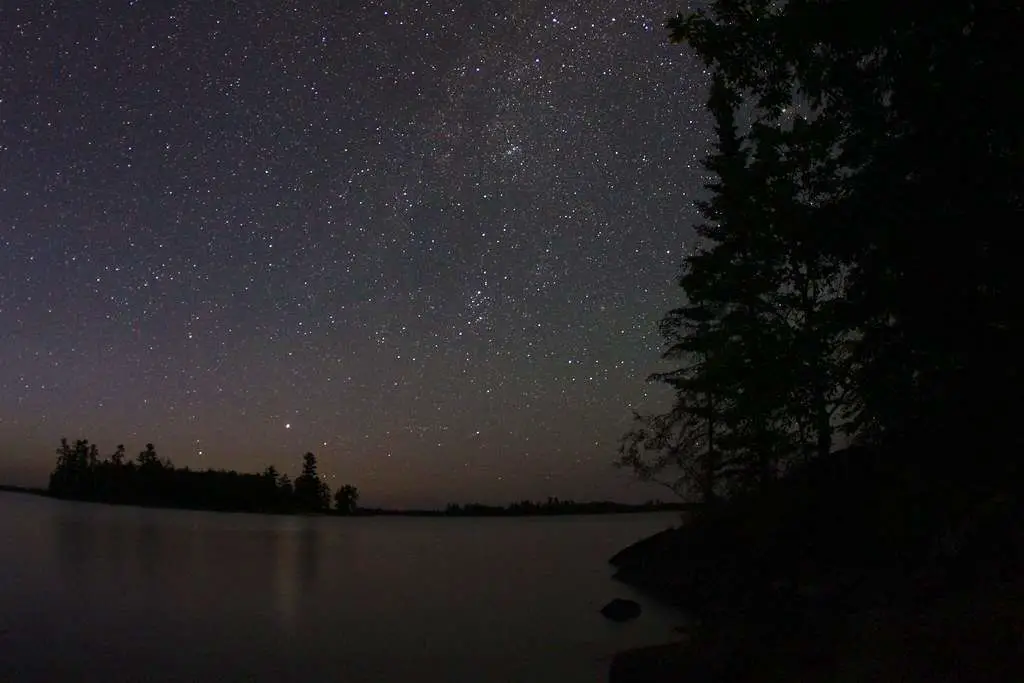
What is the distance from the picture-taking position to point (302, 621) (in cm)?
2944

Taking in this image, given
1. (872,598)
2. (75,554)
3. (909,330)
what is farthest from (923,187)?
(75,554)

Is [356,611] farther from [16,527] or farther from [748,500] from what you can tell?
[16,527]

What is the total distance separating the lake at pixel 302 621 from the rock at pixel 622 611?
0.38m

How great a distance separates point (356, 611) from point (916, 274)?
2776 centimetres

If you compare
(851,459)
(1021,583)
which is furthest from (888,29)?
(851,459)

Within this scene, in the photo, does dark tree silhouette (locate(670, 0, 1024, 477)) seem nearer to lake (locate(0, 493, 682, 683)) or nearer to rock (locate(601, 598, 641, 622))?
lake (locate(0, 493, 682, 683))

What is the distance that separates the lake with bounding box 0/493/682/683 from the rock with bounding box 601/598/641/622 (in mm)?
384

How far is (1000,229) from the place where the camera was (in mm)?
10617

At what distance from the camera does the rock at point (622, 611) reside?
2630 cm

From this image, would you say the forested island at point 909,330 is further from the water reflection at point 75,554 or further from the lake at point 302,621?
the water reflection at point 75,554

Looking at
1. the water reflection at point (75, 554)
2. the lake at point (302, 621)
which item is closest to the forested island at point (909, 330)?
the lake at point (302, 621)

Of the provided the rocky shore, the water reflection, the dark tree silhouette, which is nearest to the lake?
the water reflection

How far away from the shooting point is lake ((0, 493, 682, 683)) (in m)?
20.1

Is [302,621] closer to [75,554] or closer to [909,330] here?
[909,330]
